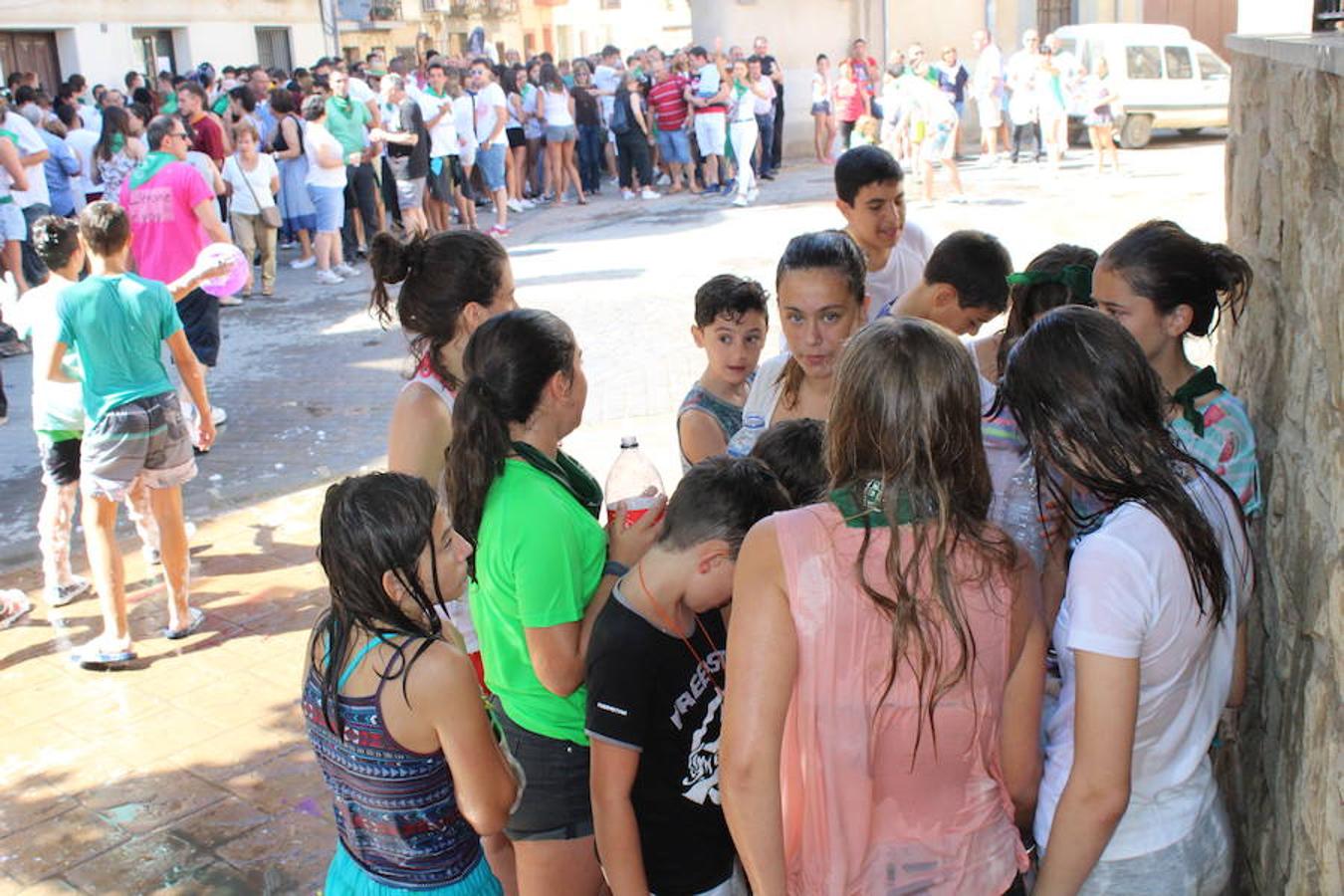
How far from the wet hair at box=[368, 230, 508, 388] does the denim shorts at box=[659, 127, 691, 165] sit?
15.7m

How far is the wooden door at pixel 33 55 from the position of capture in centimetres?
2527

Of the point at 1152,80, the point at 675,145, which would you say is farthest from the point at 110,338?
the point at 1152,80

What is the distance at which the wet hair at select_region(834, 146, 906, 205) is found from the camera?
475 centimetres

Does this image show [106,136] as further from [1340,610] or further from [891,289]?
[1340,610]

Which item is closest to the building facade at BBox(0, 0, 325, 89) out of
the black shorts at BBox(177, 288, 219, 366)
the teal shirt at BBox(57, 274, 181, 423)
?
the black shorts at BBox(177, 288, 219, 366)

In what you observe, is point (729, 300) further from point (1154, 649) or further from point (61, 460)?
point (61, 460)

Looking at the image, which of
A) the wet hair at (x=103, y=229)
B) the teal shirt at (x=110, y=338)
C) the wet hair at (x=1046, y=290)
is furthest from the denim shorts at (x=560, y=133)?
the wet hair at (x=1046, y=290)

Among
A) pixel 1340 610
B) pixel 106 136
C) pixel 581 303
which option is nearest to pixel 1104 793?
pixel 1340 610

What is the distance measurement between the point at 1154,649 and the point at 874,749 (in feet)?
1.63

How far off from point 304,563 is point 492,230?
10.4m

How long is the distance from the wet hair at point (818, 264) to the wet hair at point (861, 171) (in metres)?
1.19

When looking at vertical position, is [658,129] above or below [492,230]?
above

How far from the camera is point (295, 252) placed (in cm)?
1577

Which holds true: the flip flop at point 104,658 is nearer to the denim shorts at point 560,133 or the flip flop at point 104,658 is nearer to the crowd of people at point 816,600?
the crowd of people at point 816,600
